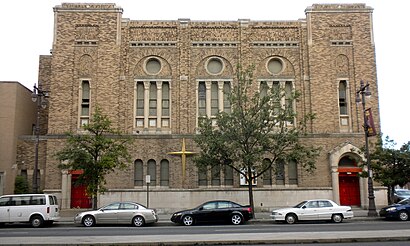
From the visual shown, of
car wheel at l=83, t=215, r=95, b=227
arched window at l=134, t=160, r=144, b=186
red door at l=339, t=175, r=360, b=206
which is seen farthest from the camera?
red door at l=339, t=175, r=360, b=206

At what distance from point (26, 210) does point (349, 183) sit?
2205cm

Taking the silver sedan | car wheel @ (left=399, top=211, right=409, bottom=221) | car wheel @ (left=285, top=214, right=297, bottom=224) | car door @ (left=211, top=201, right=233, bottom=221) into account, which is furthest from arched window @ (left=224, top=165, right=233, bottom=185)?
car wheel @ (left=399, top=211, right=409, bottom=221)

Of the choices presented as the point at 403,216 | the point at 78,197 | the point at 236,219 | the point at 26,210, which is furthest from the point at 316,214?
the point at 78,197

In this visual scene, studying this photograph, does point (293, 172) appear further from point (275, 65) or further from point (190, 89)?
point (190, 89)

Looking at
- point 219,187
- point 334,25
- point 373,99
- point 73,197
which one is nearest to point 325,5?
point 334,25

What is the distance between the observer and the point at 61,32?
32625 millimetres

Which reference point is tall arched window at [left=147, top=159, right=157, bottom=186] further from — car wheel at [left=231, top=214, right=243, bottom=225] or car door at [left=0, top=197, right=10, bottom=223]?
car door at [left=0, top=197, right=10, bottom=223]

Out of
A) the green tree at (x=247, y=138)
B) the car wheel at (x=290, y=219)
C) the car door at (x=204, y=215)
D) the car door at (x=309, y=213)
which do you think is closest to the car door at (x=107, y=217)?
the car door at (x=204, y=215)

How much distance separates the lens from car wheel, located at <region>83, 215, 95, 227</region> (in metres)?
22.9

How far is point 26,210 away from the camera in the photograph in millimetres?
23156

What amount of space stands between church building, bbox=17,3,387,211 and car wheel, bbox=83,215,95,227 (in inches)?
300

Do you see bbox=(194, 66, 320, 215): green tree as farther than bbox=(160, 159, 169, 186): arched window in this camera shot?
No

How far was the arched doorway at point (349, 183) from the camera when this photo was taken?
103ft

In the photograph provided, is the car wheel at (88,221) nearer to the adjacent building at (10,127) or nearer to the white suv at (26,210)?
the white suv at (26,210)
